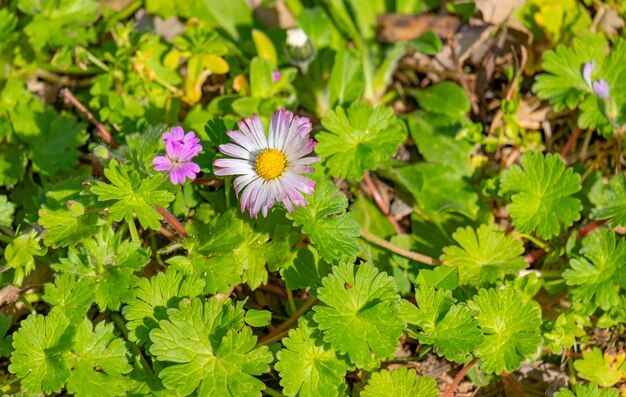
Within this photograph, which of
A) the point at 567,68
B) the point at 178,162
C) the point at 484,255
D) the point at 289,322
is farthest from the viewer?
the point at 567,68

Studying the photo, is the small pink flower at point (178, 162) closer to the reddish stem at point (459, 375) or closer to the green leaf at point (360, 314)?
the green leaf at point (360, 314)

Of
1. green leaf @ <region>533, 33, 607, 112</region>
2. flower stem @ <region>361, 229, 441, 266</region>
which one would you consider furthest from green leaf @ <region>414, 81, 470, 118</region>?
flower stem @ <region>361, 229, 441, 266</region>

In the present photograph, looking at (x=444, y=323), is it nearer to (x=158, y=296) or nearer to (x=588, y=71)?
(x=158, y=296)

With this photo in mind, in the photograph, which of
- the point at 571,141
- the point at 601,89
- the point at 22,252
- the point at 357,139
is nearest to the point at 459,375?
the point at 357,139

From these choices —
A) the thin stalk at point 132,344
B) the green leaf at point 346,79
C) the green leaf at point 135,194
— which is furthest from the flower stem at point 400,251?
the thin stalk at point 132,344

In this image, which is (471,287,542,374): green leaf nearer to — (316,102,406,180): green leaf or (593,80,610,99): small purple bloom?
(316,102,406,180): green leaf

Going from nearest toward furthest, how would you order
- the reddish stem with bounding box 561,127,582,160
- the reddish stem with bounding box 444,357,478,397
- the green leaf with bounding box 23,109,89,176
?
the reddish stem with bounding box 444,357,478,397 → the green leaf with bounding box 23,109,89,176 → the reddish stem with bounding box 561,127,582,160
